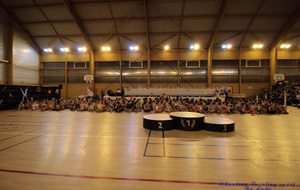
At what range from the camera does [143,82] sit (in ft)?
85.9

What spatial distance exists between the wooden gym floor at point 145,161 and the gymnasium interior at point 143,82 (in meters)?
0.03

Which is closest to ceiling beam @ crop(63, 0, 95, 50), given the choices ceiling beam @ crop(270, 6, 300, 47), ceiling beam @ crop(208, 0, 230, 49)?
ceiling beam @ crop(208, 0, 230, 49)

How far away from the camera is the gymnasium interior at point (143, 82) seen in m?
3.41

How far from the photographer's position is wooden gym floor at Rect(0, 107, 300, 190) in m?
3.04

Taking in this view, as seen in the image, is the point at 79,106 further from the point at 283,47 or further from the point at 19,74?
the point at 283,47

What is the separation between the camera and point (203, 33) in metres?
22.7

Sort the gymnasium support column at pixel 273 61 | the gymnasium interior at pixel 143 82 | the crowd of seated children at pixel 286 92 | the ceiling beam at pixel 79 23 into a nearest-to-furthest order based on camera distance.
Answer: the gymnasium interior at pixel 143 82
the crowd of seated children at pixel 286 92
the ceiling beam at pixel 79 23
the gymnasium support column at pixel 273 61

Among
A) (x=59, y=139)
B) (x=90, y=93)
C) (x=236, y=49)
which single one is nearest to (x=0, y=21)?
(x=90, y=93)

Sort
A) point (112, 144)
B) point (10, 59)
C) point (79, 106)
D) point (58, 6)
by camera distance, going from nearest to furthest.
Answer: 1. point (112, 144)
2. point (79, 106)
3. point (58, 6)
4. point (10, 59)

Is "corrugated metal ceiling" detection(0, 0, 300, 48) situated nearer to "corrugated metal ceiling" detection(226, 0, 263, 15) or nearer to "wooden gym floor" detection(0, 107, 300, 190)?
"corrugated metal ceiling" detection(226, 0, 263, 15)

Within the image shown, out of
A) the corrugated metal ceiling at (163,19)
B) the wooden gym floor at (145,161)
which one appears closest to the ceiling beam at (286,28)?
the corrugated metal ceiling at (163,19)

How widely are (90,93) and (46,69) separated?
33.1ft

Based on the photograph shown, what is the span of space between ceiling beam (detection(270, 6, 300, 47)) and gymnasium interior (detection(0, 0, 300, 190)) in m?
0.14

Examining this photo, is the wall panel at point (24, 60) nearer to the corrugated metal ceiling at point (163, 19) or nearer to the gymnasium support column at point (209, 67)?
the corrugated metal ceiling at point (163, 19)
